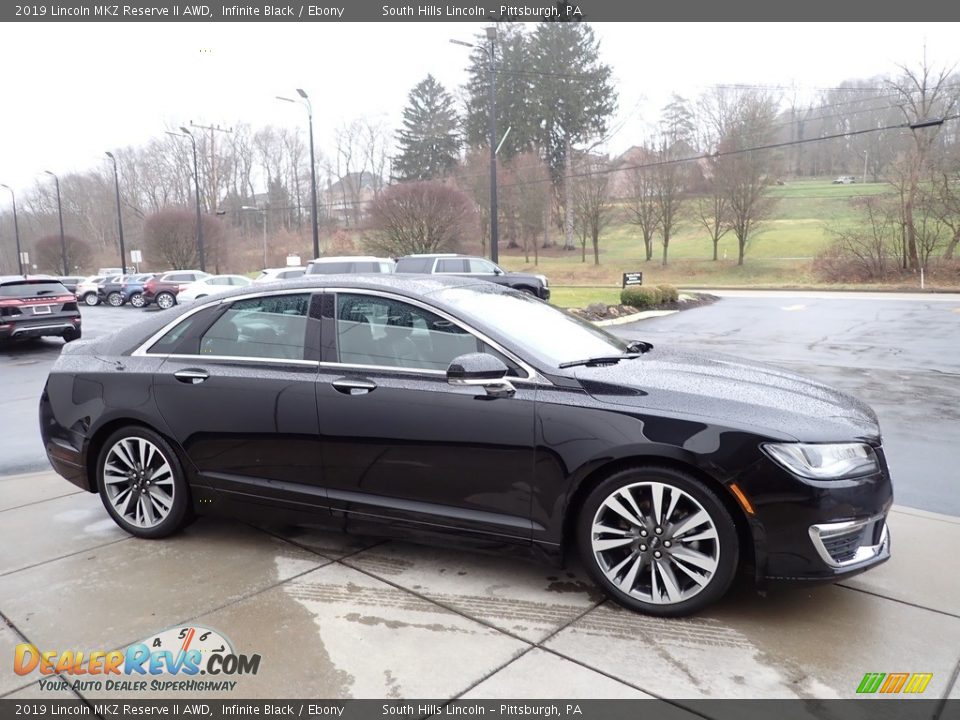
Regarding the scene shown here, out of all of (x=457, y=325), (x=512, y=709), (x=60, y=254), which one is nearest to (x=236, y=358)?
(x=457, y=325)

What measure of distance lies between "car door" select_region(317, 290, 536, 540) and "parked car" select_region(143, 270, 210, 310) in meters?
29.9

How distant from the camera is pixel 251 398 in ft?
12.6

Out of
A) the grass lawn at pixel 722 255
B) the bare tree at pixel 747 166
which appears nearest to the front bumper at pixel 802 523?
the grass lawn at pixel 722 255

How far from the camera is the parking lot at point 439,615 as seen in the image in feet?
9.01

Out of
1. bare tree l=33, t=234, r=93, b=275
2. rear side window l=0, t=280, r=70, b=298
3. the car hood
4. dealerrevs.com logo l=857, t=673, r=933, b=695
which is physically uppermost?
bare tree l=33, t=234, r=93, b=275

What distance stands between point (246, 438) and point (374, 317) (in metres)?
1.00

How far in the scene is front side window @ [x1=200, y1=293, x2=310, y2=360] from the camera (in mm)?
3914

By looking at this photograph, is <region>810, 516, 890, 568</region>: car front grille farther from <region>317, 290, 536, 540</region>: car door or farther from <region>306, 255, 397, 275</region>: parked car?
<region>306, 255, 397, 275</region>: parked car

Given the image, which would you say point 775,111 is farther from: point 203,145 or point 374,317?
point 203,145

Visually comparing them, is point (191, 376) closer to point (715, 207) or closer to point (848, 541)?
point (848, 541)

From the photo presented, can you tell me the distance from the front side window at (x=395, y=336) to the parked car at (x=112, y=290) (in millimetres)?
35112

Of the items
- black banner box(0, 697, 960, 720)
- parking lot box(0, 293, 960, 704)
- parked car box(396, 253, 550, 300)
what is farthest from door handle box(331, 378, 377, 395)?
parked car box(396, 253, 550, 300)

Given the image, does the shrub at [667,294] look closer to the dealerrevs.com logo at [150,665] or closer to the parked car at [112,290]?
the dealerrevs.com logo at [150,665]

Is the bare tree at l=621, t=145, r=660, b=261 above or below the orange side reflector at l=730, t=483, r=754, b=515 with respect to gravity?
above
